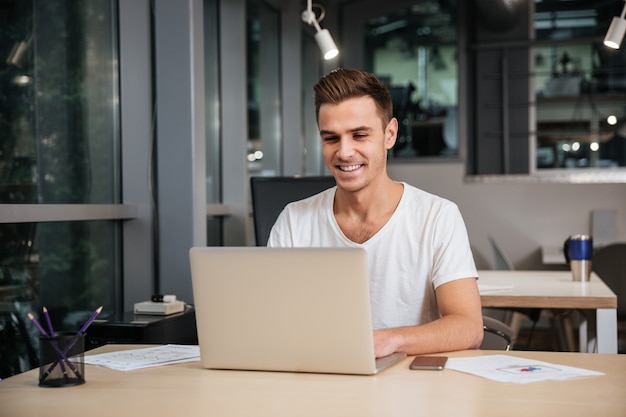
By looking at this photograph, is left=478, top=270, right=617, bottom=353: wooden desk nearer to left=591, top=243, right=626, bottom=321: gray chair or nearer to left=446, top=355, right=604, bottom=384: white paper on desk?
left=591, top=243, right=626, bottom=321: gray chair

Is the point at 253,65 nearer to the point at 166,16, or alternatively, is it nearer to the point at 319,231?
the point at 166,16

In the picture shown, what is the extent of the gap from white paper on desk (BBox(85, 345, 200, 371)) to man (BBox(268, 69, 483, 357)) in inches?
22.5

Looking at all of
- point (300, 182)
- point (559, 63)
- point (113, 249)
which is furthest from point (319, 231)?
point (559, 63)

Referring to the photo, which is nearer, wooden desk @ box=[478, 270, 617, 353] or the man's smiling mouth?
the man's smiling mouth

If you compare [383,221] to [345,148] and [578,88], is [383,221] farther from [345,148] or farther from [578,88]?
[578,88]

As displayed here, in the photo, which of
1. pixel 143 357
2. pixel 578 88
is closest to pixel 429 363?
pixel 143 357

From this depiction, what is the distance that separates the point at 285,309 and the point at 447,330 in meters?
0.46

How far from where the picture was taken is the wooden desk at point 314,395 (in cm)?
130

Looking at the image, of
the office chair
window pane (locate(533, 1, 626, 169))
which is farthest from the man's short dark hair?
window pane (locate(533, 1, 626, 169))

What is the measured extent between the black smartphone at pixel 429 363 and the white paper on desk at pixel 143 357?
1.60ft

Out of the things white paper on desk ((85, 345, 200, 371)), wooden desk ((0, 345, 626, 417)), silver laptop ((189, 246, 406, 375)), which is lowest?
white paper on desk ((85, 345, 200, 371))

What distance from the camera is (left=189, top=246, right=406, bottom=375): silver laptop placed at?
1.49 m

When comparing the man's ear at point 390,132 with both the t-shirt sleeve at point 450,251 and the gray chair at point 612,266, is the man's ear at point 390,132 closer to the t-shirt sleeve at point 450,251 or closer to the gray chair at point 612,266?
the t-shirt sleeve at point 450,251

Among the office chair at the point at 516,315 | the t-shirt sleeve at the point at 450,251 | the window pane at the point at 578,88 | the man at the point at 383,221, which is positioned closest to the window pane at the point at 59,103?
the man at the point at 383,221
